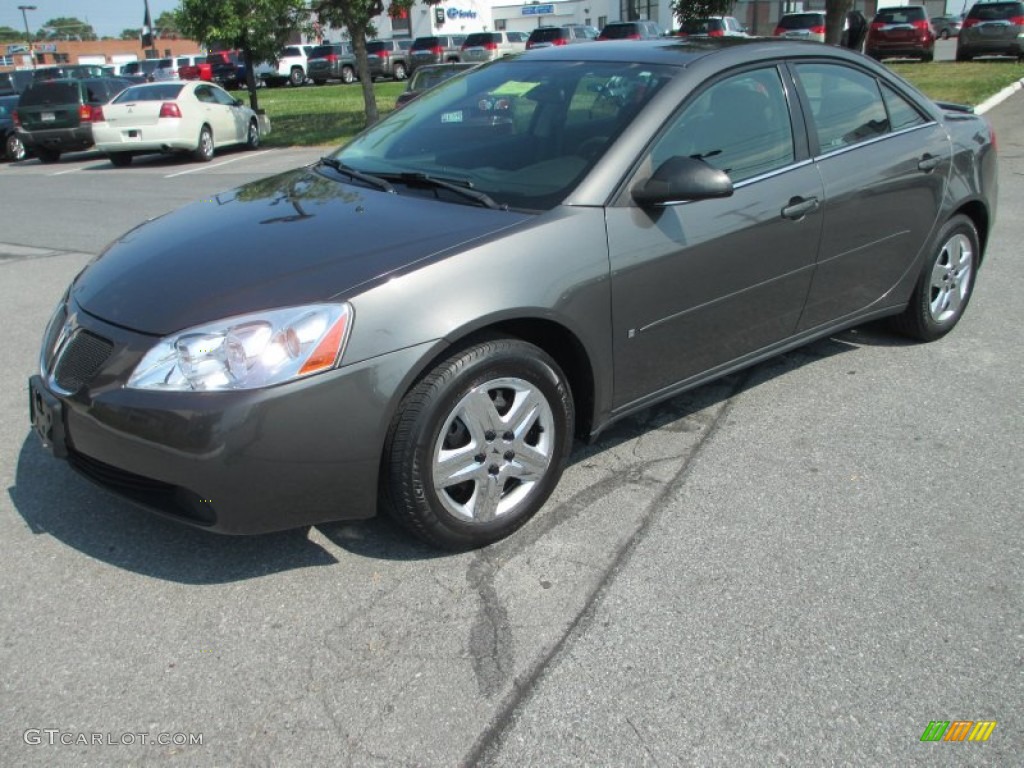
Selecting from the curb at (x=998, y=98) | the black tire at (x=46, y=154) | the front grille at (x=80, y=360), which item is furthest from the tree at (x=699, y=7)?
the front grille at (x=80, y=360)

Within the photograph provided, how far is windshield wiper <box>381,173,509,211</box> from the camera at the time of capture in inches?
131

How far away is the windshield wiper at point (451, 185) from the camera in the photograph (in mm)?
3332

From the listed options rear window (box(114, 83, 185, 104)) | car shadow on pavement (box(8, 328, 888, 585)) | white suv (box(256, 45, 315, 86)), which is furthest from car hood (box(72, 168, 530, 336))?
white suv (box(256, 45, 315, 86))

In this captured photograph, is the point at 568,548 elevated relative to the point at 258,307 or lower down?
lower down

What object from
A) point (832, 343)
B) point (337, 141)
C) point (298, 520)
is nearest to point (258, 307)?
point (298, 520)

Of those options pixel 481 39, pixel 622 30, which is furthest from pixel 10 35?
pixel 622 30

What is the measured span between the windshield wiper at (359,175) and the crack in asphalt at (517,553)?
4.60ft

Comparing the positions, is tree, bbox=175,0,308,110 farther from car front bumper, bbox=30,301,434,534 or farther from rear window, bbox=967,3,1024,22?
rear window, bbox=967,3,1024,22

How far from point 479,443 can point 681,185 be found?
1166 mm

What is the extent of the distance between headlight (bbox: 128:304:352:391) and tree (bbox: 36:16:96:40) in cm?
16755

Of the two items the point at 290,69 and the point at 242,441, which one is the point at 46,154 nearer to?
the point at 242,441

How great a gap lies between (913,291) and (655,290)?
2083 millimetres

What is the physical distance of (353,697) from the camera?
8.13 feet

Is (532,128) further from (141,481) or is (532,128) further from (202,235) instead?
(141,481)
